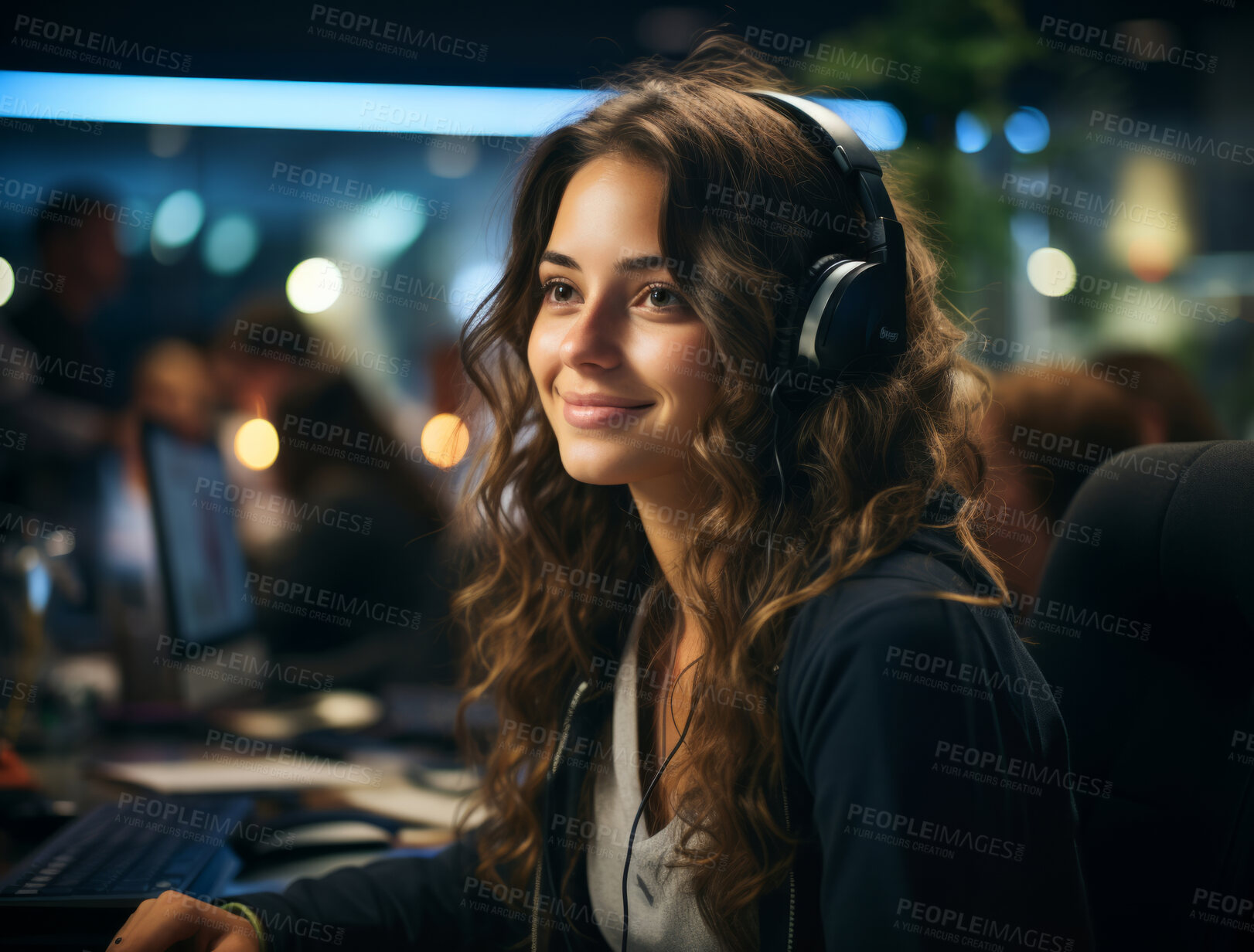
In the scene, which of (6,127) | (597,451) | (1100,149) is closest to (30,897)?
(597,451)

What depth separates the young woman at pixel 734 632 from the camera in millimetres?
617

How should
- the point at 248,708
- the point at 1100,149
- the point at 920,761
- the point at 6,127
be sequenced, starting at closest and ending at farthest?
the point at 920,761 → the point at 248,708 → the point at 6,127 → the point at 1100,149

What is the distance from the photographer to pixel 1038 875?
65 centimetres

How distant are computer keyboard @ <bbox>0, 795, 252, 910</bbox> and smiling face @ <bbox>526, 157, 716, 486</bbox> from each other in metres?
0.59

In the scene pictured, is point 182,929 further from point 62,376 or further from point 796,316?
point 62,376

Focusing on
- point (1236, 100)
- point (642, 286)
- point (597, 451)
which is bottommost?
point (597, 451)

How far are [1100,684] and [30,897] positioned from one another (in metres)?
1.03

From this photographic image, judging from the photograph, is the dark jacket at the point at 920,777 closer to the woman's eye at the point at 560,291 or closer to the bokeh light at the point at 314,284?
the woman's eye at the point at 560,291

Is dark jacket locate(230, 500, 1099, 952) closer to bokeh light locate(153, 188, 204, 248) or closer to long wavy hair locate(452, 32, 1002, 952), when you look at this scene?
long wavy hair locate(452, 32, 1002, 952)

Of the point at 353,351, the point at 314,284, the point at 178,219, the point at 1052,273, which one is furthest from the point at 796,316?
the point at 314,284

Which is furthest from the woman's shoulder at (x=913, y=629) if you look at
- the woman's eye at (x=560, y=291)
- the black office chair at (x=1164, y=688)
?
the woman's eye at (x=560, y=291)

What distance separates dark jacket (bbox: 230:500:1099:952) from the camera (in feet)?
1.96

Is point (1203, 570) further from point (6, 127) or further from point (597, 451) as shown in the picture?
point (6, 127)

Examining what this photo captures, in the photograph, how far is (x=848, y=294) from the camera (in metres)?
0.75
